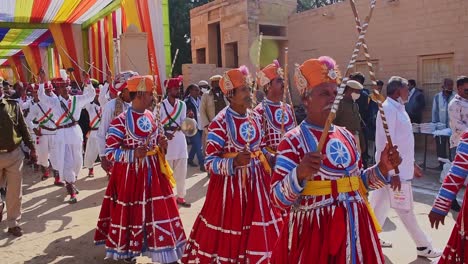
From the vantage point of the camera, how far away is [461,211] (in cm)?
310

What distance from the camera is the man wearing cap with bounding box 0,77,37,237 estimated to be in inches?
239

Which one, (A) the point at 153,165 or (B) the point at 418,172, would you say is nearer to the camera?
(B) the point at 418,172

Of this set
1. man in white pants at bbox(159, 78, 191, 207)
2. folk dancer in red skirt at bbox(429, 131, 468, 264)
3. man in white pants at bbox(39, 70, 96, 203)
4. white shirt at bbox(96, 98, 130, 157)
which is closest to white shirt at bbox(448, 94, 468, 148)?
folk dancer in red skirt at bbox(429, 131, 468, 264)

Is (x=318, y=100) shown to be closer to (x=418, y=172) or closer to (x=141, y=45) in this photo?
(x=418, y=172)

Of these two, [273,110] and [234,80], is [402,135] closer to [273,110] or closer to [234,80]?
[273,110]

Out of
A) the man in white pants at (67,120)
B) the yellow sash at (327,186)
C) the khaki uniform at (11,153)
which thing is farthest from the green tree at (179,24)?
the yellow sash at (327,186)

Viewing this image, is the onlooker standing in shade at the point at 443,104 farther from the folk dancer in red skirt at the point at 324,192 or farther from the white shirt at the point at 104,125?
the folk dancer in red skirt at the point at 324,192

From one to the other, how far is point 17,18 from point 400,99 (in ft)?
50.5

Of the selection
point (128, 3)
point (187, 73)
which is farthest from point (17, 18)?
point (187, 73)

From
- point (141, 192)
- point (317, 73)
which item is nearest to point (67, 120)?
point (141, 192)

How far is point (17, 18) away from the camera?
54.0ft

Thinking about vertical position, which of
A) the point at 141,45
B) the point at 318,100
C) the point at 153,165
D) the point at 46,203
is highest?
the point at 141,45

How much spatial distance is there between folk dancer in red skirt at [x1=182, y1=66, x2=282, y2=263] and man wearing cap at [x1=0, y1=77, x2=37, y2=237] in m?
3.20

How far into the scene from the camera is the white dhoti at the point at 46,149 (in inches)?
349
